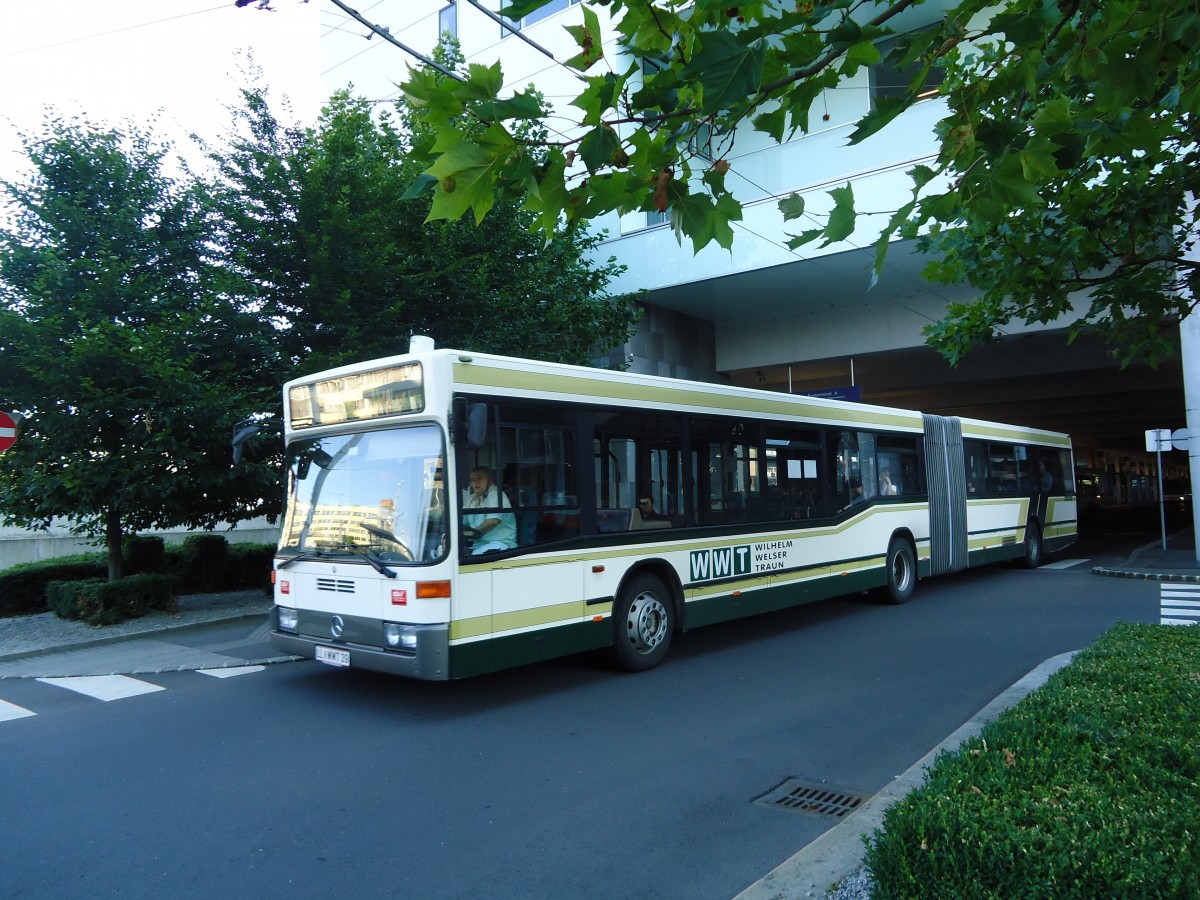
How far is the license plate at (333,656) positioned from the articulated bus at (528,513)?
18 millimetres

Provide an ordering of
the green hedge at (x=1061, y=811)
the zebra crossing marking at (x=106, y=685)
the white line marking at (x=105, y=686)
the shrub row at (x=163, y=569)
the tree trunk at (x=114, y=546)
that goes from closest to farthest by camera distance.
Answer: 1. the green hedge at (x=1061, y=811)
2. the zebra crossing marking at (x=106, y=685)
3. the white line marking at (x=105, y=686)
4. the tree trunk at (x=114, y=546)
5. the shrub row at (x=163, y=569)

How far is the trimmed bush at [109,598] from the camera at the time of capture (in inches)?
448

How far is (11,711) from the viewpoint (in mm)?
7371

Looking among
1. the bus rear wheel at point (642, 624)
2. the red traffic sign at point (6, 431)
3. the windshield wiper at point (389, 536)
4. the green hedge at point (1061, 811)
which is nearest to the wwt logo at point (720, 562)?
the bus rear wheel at point (642, 624)

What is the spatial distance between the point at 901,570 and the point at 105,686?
10.7 metres

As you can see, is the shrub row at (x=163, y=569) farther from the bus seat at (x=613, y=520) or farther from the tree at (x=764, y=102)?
the tree at (x=764, y=102)

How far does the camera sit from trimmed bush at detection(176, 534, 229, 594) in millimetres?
15391

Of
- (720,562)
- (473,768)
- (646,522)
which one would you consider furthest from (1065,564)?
(473,768)

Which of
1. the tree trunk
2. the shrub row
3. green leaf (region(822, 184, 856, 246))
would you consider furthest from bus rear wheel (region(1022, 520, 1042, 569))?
the tree trunk

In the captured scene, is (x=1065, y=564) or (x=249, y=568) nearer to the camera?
(x=249, y=568)

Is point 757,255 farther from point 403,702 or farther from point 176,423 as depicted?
point 403,702

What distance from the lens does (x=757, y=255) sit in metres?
18.3

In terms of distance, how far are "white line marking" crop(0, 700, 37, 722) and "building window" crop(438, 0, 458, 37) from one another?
70.5 feet

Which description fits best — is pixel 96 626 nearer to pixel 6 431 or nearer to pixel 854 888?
pixel 6 431
